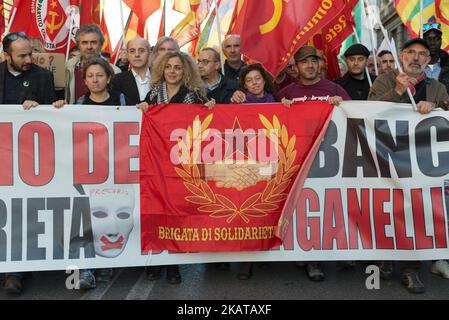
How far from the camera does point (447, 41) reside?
7629mm

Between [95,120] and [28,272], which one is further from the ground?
[95,120]

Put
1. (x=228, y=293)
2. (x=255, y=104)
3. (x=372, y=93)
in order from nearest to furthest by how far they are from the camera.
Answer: (x=228, y=293) → (x=255, y=104) → (x=372, y=93)

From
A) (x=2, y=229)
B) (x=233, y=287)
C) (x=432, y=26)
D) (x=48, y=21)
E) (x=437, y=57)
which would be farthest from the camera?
(x=48, y=21)

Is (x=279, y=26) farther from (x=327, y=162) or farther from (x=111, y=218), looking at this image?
(x=111, y=218)

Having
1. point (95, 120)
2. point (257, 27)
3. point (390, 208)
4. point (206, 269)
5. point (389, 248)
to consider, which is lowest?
point (206, 269)

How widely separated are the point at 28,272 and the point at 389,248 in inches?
121

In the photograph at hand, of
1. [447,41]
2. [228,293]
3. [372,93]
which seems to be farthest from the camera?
[447,41]

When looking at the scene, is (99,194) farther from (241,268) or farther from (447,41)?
(447,41)

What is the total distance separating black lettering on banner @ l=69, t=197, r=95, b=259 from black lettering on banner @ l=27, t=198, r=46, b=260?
24cm

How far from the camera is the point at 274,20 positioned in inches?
210

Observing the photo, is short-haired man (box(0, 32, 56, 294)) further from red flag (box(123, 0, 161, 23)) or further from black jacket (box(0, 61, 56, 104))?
red flag (box(123, 0, 161, 23))

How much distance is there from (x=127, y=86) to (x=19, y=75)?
3.59 feet


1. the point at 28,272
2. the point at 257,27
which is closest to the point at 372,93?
the point at 257,27

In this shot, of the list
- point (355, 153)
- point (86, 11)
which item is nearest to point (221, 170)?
point (355, 153)
